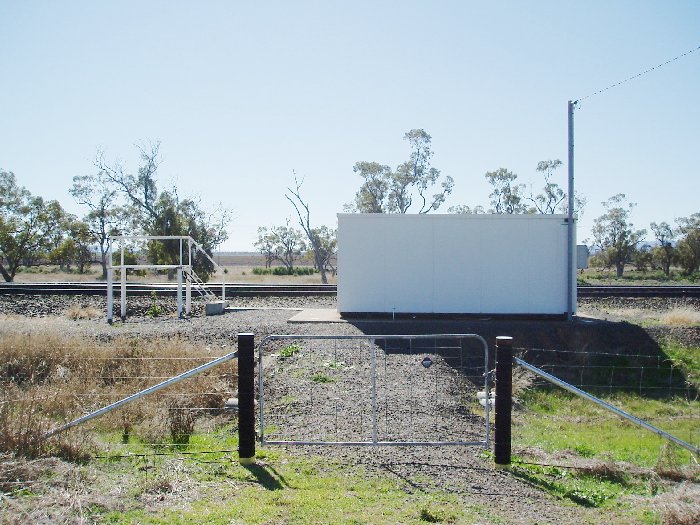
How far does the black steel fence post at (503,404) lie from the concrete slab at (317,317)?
11.2 meters

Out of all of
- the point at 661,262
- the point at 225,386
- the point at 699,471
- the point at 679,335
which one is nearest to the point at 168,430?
the point at 225,386

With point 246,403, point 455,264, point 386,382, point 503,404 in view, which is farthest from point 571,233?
point 246,403

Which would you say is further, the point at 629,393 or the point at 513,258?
the point at 513,258

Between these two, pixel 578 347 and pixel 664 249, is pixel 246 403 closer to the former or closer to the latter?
pixel 578 347

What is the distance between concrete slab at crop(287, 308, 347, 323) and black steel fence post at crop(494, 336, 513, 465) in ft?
36.8

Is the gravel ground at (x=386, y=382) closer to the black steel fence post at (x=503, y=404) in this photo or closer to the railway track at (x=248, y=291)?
the black steel fence post at (x=503, y=404)

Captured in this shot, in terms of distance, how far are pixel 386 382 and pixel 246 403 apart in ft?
13.0

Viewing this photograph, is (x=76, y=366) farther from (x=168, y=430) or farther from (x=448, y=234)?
(x=448, y=234)

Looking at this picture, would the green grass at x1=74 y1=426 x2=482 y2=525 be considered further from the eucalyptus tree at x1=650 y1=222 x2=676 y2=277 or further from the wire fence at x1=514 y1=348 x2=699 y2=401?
the eucalyptus tree at x1=650 y1=222 x2=676 y2=277

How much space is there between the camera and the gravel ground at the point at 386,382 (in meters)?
5.34

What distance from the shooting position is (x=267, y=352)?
544 inches

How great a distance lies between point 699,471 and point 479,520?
2.60 metres

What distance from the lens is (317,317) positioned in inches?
717

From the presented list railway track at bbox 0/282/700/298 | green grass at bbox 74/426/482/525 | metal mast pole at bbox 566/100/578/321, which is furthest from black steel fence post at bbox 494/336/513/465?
railway track at bbox 0/282/700/298
